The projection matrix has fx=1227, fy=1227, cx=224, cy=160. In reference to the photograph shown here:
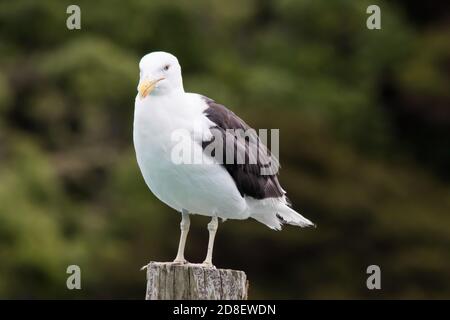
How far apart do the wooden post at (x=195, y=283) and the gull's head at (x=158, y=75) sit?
121 centimetres

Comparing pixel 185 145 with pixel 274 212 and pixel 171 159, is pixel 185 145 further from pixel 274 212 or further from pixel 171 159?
pixel 274 212

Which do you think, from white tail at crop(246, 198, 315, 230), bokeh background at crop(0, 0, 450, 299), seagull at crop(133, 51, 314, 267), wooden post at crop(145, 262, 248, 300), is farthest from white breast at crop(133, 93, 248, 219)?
bokeh background at crop(0, 0, 450, 299)

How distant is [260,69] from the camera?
29.3 metres

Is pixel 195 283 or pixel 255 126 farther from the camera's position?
pixel 255 126

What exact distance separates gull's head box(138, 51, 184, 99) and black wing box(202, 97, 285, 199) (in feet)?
1.21

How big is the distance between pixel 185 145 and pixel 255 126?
14206mm

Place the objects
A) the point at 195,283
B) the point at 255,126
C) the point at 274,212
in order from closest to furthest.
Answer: the point at 195,283
the point at 274,212
the point at 255,126

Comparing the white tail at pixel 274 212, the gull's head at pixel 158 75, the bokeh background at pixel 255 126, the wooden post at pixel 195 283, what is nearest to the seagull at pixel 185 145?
the gull's head at pixel 158 75

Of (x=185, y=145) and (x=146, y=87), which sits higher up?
(x=146, y=87)

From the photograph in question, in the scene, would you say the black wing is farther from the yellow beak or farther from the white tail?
the yellow beak

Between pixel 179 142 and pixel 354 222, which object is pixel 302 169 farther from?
pixel 179 142

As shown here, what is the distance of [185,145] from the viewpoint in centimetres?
838

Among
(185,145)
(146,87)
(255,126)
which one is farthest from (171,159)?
(255,126)
